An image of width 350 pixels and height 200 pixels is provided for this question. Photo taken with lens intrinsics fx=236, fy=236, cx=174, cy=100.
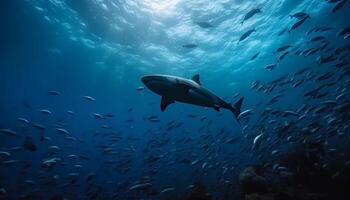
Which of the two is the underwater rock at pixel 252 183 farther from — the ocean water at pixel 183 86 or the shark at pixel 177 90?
the shark at pixel 177 90

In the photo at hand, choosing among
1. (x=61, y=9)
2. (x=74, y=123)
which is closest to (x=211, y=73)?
(x=61, y=9)

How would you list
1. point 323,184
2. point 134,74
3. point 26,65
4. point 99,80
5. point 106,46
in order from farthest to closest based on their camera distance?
point 99,80
point 134,74
point 26,65
point 106,46
point 323,184

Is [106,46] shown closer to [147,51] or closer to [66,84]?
[147,51]

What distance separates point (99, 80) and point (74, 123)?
3258 cm

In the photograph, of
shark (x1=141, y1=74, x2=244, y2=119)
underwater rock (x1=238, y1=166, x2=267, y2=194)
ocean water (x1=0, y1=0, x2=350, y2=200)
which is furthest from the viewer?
ocean water (x1=0, y1=0, x2=350, y2=200)

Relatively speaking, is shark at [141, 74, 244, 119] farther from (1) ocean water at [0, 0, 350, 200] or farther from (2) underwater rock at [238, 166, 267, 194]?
(2) underwater rock at [238, 166, 267, 194]

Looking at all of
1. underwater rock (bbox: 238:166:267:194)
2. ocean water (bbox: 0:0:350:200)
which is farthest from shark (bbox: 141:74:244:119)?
underwater rock (bbox: 238:166:267:194)

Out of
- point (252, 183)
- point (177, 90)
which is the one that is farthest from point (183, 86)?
point (252, 183)

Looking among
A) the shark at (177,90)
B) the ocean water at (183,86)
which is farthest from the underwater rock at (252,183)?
the shark at (177,90)

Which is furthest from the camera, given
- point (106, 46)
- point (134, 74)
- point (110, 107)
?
point (110, 107)

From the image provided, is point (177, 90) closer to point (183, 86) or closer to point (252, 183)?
point (183, 86)

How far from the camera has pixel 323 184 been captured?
9914 mm

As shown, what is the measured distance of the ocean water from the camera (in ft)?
34.5

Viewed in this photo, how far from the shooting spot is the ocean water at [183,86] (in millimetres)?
10508
